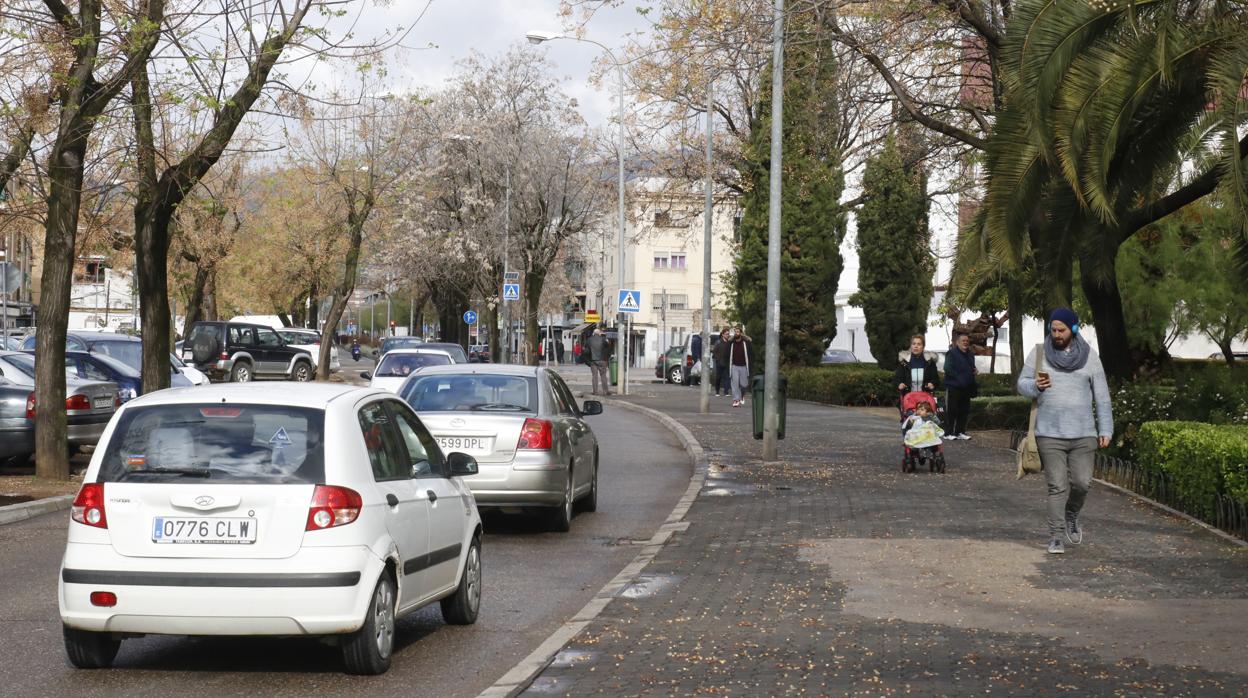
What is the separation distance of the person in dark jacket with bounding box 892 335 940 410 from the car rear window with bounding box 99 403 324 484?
15086 millimetres

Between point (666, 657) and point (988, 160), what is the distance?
11.2 meters

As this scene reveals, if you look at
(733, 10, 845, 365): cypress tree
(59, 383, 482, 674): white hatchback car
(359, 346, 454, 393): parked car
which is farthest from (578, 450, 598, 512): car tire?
(733, 10, 845, 365): cypress tree

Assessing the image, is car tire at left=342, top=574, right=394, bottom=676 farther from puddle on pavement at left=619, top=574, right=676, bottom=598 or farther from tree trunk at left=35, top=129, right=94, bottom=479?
tree trunk at left=35, top=129, right=94, bottom=479

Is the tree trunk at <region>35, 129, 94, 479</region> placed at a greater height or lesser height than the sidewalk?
greater

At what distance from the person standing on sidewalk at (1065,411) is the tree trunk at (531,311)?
1742 inches

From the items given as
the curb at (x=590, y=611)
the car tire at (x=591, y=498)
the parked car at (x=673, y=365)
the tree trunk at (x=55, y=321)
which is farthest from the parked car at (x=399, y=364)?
the parked car at (x=673, y=365)

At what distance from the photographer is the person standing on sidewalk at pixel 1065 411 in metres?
11.5

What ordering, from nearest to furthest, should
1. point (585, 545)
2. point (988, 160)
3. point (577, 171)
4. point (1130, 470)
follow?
point (585, 545) < point (1130, 470) < point (988, 160) < point (577, 171)

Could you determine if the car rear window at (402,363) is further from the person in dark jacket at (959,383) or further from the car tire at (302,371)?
the car tire at (302,371)

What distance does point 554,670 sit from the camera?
726 cm

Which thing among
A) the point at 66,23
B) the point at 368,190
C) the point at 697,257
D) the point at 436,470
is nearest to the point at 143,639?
the point at 436,470

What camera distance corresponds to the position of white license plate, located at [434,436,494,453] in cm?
1306

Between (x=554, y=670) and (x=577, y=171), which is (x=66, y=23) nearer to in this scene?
Result: (x=554, y=670)

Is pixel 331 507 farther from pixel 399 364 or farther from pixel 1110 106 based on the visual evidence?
pixel 399 364
